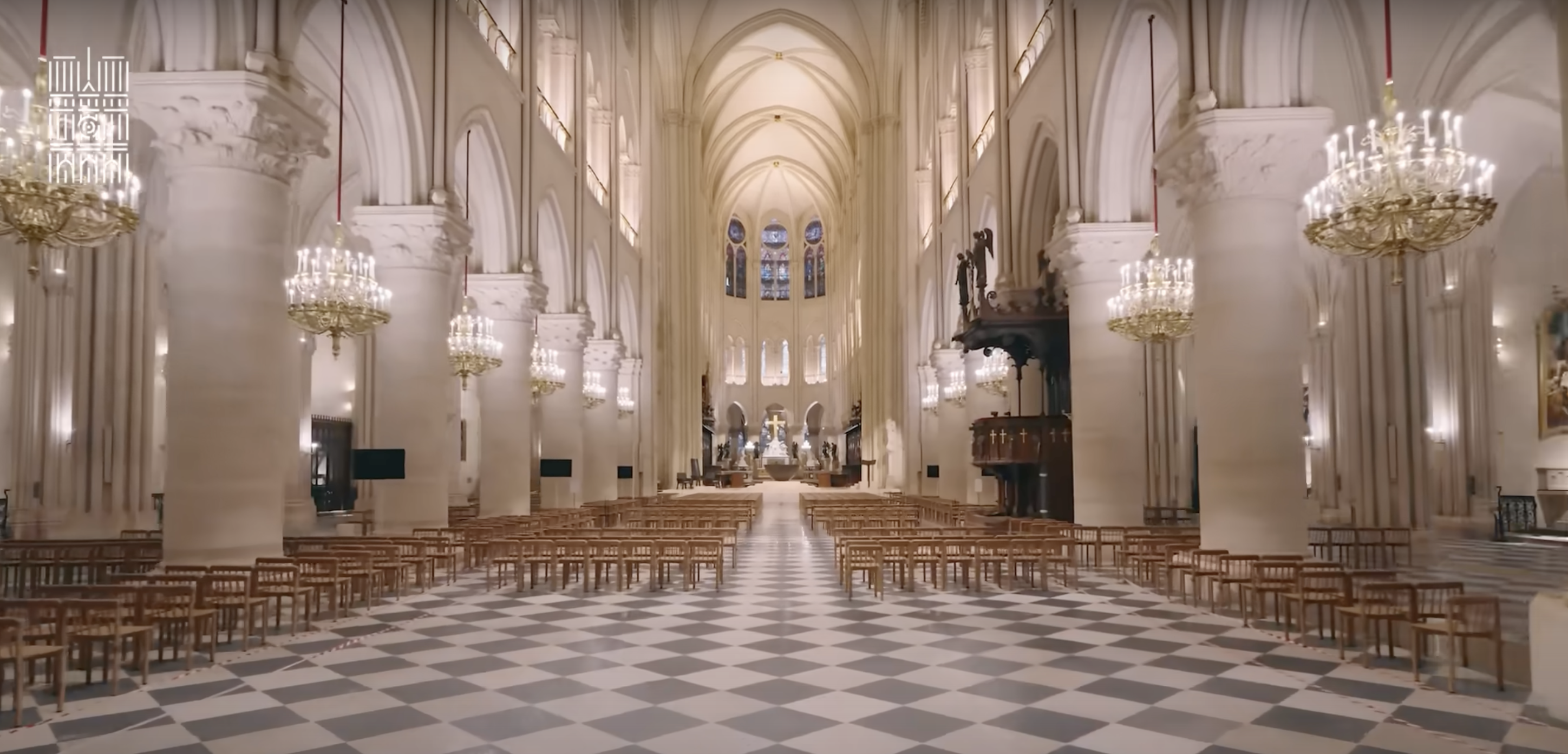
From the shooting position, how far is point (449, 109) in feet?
47.8

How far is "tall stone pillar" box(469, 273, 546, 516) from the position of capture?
59.8 ft

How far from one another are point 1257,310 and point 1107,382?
5.16 m

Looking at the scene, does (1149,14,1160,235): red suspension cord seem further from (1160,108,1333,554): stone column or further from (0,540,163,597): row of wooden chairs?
(0,540,163,597): row of wooden chairs

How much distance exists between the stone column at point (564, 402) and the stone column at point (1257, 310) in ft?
51.1

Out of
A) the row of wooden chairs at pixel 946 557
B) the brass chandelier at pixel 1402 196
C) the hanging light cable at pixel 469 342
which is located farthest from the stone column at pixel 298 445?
the brass chandelier at pixel 1402 196

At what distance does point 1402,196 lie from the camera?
24.7ft

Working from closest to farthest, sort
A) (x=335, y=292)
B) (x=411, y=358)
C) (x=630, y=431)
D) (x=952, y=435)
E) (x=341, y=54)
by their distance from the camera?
(x=335, y=292) < (x=341, y=54) < (x=411, y=358) < (x=952, y=435) < (x=630, y=431)

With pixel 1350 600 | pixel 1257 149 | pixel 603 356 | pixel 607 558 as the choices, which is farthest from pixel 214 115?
pixel 603 356

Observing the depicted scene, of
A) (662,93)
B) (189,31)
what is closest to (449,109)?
(189,31)

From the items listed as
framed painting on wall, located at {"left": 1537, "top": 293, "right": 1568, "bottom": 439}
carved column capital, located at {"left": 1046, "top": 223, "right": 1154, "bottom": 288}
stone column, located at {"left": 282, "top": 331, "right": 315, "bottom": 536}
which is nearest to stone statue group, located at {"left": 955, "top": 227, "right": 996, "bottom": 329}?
carved column capital, located at {"left": 1046, "top": 223, "right": 1154, "bottom": 288}

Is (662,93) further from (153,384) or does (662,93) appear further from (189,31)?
(189,31)

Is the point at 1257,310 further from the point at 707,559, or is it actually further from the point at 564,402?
the point at 564,402

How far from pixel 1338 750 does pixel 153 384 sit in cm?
1708

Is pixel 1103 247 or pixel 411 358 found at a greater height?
pixel 1103 247
